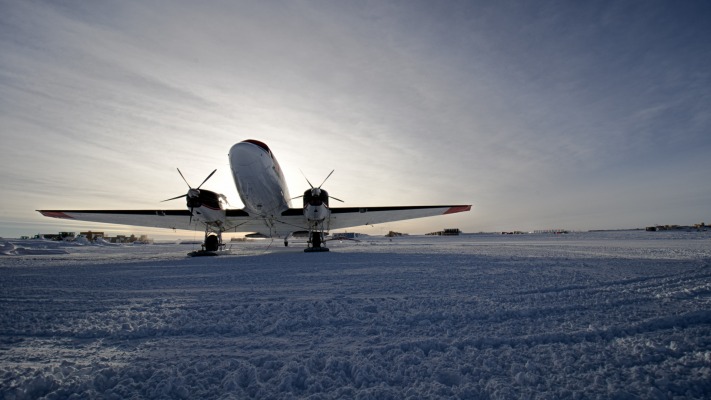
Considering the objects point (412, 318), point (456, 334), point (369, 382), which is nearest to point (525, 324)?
point (456, 334)

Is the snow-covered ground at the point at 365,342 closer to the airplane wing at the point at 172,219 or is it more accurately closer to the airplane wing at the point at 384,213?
the airplane wing at the point at 172,219

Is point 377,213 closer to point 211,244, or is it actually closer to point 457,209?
point 457,209

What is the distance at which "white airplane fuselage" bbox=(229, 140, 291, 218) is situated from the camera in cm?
1326

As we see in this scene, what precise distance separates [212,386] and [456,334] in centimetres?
215

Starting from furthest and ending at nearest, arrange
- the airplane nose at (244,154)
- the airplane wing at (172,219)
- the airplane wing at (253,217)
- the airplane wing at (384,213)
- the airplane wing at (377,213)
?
the airplane wing at (384,213) → the airplane wing at (377,213) → the airplane wing at (253,217) → the airplane wing at (172,219) → the airplane nose at (244,154)

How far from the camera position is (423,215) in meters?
21.7

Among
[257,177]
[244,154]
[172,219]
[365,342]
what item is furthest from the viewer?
[172,219]

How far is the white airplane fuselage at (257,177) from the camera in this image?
13258 mm

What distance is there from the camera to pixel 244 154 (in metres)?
13.1

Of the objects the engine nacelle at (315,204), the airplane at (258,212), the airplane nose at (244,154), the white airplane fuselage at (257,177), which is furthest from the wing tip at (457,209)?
the airplane nose at (244,154)

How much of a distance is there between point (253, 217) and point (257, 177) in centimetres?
548

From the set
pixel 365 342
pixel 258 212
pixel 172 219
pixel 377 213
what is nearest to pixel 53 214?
pixel 172 219

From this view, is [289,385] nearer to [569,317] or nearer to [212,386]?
[212,386]

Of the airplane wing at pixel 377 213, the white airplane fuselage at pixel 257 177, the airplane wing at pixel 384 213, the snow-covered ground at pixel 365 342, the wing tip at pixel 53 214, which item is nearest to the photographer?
the snow-covered ground at pixel 365 342
